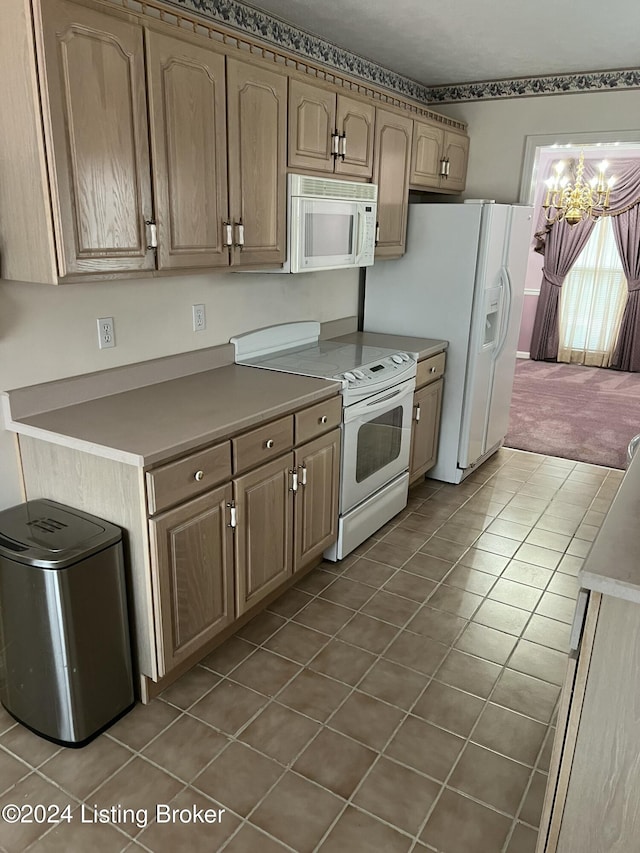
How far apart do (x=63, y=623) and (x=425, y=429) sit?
2.47 metres

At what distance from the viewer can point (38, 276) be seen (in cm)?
194

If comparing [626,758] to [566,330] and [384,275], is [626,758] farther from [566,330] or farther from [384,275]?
[566,330]

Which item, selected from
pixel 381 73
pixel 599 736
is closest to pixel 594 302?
pixel 381 73

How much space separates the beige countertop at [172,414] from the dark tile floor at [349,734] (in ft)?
2.96

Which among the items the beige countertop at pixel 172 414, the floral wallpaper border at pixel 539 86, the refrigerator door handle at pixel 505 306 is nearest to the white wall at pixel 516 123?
the floral wallpaper border at pixel 539 86

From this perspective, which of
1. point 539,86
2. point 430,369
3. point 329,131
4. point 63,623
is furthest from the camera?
point 539,86

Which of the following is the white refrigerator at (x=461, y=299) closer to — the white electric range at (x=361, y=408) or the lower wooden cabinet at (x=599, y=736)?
the white electric range at (x=361, y=408)

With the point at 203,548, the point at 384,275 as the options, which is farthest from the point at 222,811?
the point at 384,275

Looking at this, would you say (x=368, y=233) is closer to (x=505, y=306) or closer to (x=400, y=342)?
(x=400, y=342)

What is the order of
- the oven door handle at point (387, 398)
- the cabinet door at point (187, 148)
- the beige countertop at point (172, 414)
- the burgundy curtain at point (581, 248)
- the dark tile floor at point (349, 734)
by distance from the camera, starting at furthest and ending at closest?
1. the burgundy curtain at point (581, 248)
2. the oven door handle at point (387, 398)
3. the cabinet door at point (187, 148)
4. the beige countertop at point (172, 414)
5. the dark tile floor at point (349, 734)

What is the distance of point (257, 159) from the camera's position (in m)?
2.57

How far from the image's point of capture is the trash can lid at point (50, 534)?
1846 millimetres

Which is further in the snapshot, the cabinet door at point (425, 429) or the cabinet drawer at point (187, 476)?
the cabinet door at point (425, 429)

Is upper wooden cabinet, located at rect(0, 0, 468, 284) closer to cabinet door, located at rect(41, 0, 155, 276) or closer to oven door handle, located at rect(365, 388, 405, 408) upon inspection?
cabinet door, located at rect(41, 0, 155, 276)
